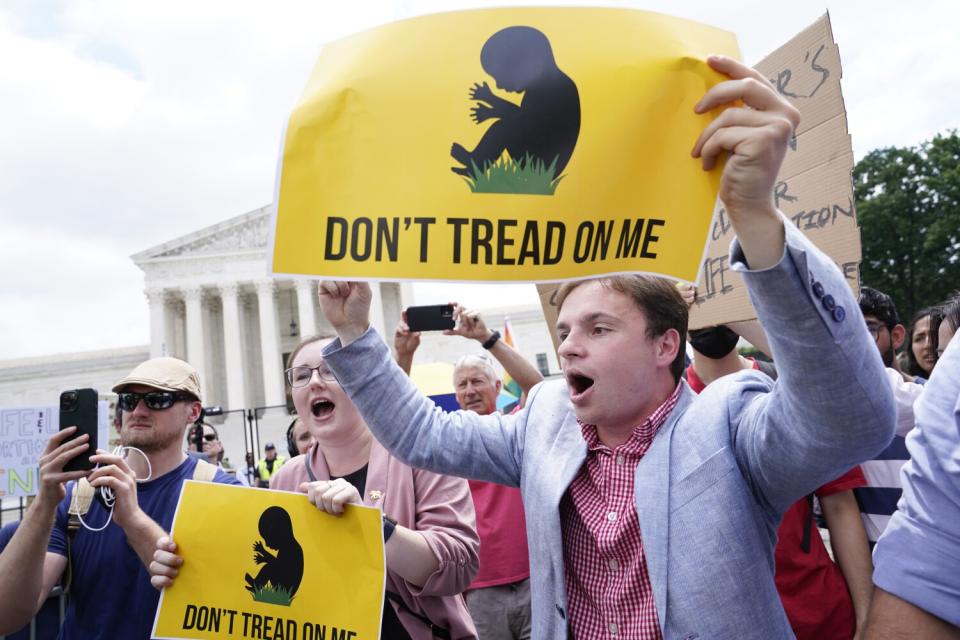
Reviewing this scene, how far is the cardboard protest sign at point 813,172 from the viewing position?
8.29 ft

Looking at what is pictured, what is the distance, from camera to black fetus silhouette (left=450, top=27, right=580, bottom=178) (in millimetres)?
1445

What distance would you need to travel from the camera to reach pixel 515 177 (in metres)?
1.45

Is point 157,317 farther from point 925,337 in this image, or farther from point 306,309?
point 925,337

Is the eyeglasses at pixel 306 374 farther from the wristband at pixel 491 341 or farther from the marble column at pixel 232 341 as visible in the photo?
the marble column at pixel 232 341

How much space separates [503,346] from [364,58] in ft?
8.45

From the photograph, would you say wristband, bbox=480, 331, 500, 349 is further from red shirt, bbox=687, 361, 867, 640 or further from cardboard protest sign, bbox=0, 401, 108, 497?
cardboard protest sign, bbox=0, 401, 108, 497

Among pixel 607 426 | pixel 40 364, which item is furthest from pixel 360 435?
pixel 40 364

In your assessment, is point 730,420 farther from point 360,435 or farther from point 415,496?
point 360,435

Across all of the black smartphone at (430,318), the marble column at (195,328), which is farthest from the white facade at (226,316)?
the black smartphone at (430,318)

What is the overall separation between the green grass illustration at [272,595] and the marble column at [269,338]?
156 ft

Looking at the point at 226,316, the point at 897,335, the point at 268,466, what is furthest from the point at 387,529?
the point at 226,316

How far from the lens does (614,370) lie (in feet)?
5.58

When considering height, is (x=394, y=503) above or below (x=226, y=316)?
below

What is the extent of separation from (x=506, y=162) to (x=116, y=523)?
75.9 inches
